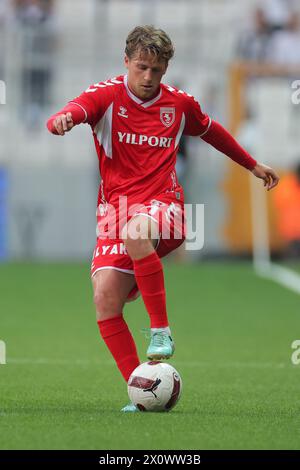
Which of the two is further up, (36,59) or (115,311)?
(36,59)

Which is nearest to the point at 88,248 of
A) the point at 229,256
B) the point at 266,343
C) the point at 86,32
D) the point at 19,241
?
the point at 19,241

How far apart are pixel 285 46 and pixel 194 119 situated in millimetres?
17733

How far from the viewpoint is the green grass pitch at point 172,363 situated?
17.7 feet

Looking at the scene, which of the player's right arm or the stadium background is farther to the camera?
the stadium background

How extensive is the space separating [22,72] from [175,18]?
11.2ft

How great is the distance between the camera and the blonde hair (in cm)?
617

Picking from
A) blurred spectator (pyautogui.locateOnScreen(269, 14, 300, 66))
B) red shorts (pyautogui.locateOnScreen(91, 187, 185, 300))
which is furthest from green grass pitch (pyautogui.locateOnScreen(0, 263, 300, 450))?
blurred spectator (pyautogui.locateOnScreen(269, 14, 300, 66))

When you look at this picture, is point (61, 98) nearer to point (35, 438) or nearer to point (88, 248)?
point (88, 248)

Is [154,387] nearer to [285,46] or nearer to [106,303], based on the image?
[106,303]

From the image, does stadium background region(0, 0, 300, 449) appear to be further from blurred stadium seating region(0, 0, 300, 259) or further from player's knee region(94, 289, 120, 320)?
player's knee region(94, 289, 120, 320)

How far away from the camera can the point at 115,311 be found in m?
6.45

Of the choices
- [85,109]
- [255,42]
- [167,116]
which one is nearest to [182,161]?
[255,42]

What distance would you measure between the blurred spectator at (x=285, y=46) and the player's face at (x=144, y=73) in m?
17.8

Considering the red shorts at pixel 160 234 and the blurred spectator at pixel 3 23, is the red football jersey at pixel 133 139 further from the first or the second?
the blurred spectator at pixel 3 23
